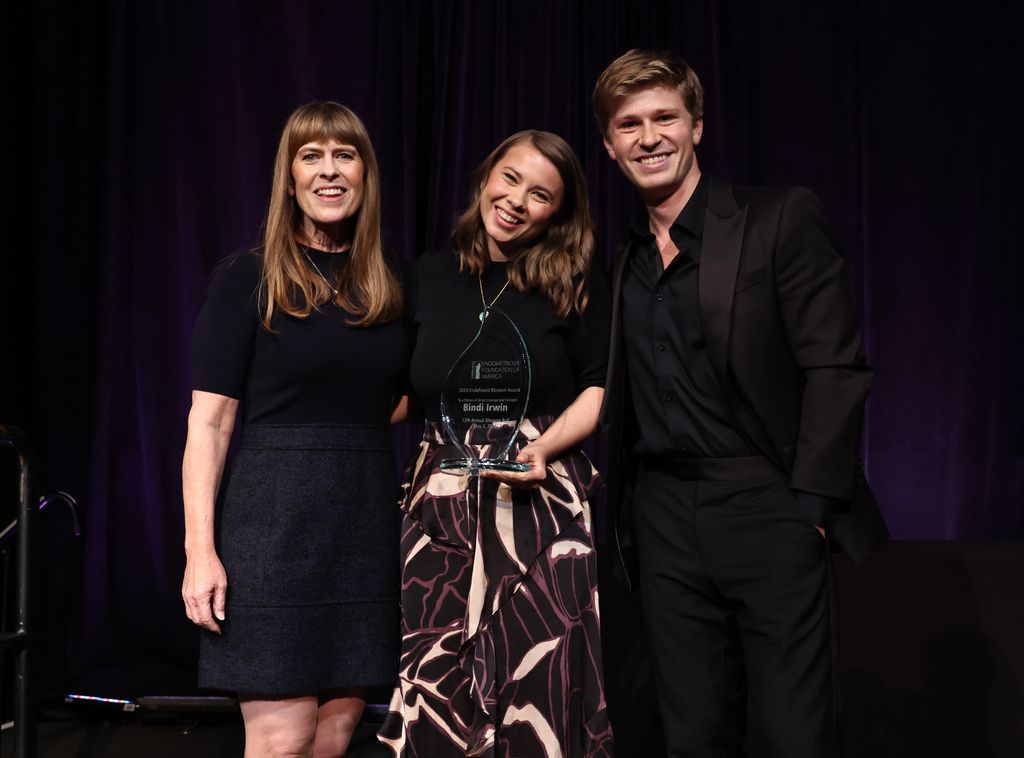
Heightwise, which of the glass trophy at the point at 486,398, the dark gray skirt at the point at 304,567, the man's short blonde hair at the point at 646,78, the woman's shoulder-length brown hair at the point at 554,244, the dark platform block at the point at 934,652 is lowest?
the dark platform block at the point at 934,652

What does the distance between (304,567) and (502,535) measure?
37cm

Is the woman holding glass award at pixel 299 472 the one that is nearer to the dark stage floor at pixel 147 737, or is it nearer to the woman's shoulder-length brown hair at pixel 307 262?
the woman's shoulder-length brown hair at pixel 307 262

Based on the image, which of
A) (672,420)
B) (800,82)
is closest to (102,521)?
(672,420)

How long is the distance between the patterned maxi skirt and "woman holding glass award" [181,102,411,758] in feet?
0.30

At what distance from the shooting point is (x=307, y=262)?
2.00m

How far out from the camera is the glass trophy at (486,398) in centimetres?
189

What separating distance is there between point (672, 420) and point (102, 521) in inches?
105

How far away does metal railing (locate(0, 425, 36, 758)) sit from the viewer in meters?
2.08

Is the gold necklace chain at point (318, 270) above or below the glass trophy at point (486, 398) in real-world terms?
above

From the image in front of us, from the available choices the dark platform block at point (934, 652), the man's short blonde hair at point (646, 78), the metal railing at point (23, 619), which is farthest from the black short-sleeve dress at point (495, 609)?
the dark platform block at point (934, 652)

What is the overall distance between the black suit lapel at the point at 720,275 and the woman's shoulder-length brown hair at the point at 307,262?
605 millimetres

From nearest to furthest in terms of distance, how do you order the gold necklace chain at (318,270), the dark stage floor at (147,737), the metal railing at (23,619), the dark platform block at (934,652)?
the gold necklace chain at (318,270) → the metal railing at (23,619) → the dark platform block at (934,652) → the dark stage floor at (147,737)

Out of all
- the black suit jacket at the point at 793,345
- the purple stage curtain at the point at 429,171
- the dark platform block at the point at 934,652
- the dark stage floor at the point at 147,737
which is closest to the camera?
the black suit jacket at the point at 793,345

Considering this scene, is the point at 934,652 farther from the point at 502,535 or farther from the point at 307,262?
the point at 307,262
